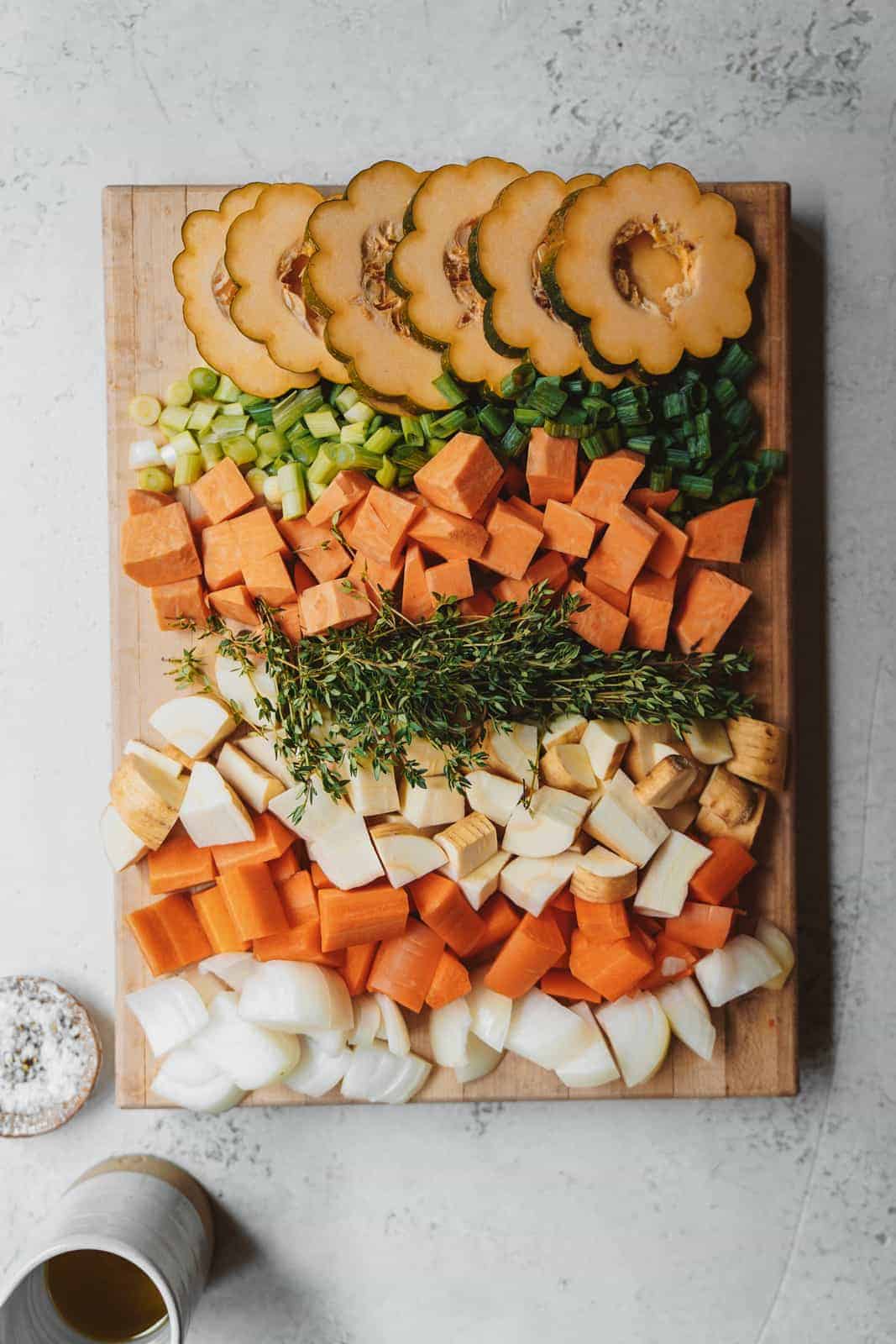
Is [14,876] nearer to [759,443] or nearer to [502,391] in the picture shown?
[502,391]

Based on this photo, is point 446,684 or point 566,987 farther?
point 566,987

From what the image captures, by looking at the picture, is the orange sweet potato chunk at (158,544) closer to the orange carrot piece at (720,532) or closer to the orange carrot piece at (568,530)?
the orange carrot piece at (568,530)

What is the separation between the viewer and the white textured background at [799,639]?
2312 millimetres

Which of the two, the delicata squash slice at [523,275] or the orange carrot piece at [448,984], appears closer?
the delicata squash slice at [523,275]

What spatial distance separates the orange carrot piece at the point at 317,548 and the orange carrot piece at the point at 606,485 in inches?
20.5

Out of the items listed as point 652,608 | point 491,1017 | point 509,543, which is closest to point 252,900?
point 491,1017

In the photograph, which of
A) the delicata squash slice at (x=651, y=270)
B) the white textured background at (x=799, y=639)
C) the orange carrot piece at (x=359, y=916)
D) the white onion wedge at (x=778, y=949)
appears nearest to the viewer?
the delicata squash slice at (x=651, y=270)

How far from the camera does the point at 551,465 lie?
6.71 feet

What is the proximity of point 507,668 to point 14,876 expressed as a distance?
1.32 metres

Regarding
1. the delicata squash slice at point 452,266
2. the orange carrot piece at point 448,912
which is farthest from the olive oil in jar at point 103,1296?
the delicata squash slice at point 452,266

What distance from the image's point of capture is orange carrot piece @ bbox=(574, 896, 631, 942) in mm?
2080

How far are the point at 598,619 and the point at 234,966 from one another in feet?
3.59

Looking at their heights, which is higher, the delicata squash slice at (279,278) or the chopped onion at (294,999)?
the delicata squash slice at (279,278)

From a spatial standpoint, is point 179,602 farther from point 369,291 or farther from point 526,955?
point 526,955
